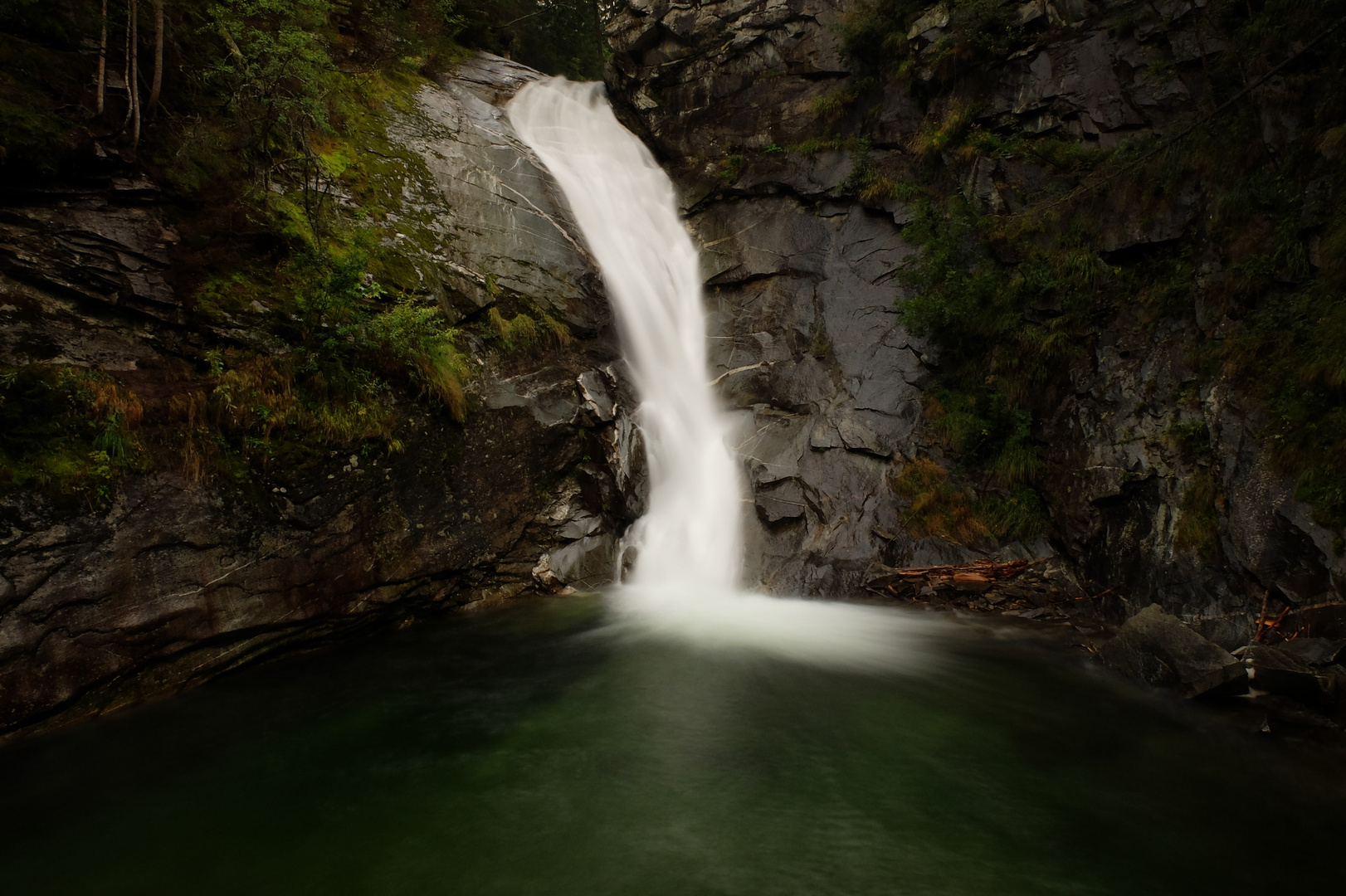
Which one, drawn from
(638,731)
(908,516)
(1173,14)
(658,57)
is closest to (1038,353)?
(908,516)

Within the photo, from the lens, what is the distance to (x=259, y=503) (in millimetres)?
5918

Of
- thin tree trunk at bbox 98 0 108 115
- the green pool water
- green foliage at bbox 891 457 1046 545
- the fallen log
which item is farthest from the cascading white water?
thin tree trunk at bbox 98 0 108 115

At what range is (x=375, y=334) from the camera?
6949 mm

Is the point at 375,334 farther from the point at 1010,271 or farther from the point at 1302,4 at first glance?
the point at 1302,4

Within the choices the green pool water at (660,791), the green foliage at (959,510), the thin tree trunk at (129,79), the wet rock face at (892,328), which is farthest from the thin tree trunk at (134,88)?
the green foliage at (959,510)

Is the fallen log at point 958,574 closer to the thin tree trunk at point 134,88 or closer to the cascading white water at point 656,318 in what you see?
the cascading white water at point 656,318

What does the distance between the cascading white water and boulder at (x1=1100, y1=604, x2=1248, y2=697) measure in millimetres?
4732

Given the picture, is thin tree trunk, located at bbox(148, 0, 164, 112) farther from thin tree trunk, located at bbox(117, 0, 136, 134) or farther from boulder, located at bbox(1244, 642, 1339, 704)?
boulder, located at bbox(1244, 642, 1339, 704)

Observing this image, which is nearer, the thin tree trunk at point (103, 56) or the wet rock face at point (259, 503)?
the wet rock face at point (259, 503)

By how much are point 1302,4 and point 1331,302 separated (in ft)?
13.0

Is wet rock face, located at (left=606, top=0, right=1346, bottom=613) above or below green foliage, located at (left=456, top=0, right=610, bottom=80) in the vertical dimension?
below

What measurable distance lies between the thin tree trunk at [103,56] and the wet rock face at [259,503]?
3.23ft

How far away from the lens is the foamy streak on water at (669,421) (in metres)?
7.27

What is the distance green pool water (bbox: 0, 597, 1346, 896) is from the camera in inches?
132
